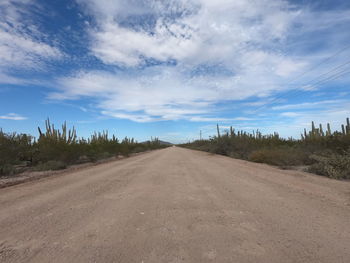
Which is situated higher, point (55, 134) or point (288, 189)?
point (55, 134)

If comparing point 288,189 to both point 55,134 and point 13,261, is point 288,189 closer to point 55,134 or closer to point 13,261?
point 13,261

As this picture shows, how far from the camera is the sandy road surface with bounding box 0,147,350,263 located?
334cm

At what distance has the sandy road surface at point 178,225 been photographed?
334cm

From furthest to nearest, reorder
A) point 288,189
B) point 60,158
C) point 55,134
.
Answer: point 55,134, point 60,158, point 288,189

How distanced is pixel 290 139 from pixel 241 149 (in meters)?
10.5

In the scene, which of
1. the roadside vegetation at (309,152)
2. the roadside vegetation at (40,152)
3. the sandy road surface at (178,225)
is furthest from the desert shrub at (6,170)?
the roadside vegetation at (309,152)

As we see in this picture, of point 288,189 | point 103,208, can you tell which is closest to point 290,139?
point 288,189

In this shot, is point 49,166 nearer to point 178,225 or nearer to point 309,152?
point 178,225

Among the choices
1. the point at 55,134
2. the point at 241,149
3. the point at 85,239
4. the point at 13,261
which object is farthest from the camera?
the point at 241,149

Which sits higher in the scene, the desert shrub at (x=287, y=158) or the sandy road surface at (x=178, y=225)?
the desert shrub at (x=287, y=158)

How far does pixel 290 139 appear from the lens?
31.8 m

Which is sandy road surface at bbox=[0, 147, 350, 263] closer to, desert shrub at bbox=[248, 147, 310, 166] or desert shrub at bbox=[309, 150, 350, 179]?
desert shrub at bbox=[309, 150, 350, 179]

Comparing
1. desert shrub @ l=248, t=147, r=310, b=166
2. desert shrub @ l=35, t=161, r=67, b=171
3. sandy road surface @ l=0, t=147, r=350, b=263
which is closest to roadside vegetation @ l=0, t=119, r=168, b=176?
desert shrub @ l=35, t=161, r=67, b=171

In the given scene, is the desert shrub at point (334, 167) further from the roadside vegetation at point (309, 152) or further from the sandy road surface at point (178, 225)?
the sandy road surface at point (178, 225)
